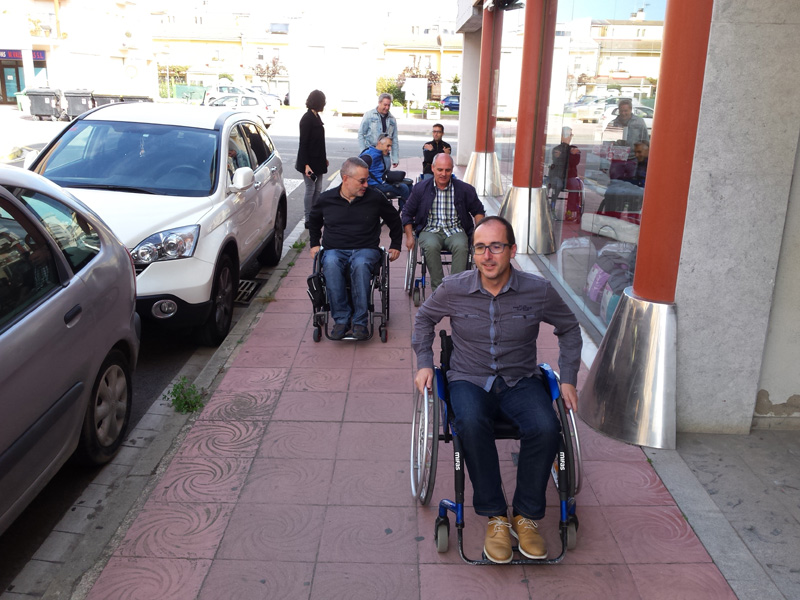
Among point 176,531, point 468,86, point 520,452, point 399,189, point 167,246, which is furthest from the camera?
point 468,86

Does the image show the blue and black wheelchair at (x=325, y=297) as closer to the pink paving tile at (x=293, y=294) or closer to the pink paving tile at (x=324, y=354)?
the pink paving tile at (x=324, y=354)

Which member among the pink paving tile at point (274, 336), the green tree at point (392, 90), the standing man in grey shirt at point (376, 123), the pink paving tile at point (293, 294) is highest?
the green tree at point (392, 90)

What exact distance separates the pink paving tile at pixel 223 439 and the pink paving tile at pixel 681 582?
7.30 ft

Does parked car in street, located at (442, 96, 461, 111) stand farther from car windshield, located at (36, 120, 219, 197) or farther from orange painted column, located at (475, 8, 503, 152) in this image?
car windshield, located at (36, 120, 219, 197)

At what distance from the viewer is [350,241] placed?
6.16 m

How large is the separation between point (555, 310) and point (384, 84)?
51.5 meters

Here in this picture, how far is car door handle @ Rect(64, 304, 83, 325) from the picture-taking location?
12.0 ft

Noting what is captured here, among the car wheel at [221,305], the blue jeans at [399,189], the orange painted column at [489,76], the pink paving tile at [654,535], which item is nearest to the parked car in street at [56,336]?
the car wheel at [221,305]

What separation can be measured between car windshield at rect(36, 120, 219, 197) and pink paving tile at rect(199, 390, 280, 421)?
2013 mm

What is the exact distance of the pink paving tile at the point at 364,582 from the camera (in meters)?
3.17

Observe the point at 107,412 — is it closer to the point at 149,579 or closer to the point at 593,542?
the point at 149,579

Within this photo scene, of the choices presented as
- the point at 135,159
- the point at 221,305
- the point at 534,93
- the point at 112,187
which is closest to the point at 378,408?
the point at 221,305

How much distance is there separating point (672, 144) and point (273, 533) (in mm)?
2935

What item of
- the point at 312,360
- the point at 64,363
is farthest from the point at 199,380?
the point at 64,363
